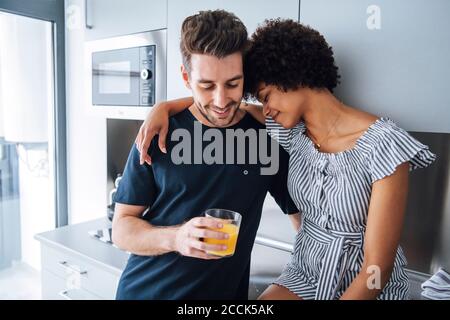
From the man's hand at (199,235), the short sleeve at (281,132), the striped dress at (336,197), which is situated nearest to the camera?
the man's hand at (199,235)

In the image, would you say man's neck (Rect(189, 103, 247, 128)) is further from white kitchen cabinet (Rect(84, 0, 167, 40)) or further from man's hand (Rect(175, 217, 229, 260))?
white kitchen cabinet (Rect(84, 0, 167, 40))

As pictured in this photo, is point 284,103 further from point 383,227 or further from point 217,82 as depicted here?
point 383,227

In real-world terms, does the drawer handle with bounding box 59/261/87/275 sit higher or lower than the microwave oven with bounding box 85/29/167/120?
lower

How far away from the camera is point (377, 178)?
0.86 meters

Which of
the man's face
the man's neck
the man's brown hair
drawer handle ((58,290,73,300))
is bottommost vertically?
drawer handle ((58,290,73,300))

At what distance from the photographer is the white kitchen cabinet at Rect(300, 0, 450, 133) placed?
926mm

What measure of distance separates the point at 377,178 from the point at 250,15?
0.71 m

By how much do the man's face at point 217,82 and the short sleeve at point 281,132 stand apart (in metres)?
0.17

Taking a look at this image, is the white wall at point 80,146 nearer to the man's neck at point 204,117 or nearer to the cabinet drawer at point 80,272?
the cabinet drawer at point 80,272

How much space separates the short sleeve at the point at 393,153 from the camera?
841 mm

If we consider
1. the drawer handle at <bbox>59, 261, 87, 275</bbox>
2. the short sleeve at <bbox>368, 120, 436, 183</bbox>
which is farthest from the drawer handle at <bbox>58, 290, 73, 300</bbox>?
the short sleeve at <bbox>368, 120, 436, 183</bbox>

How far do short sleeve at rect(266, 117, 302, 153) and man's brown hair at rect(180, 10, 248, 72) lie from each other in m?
0.24

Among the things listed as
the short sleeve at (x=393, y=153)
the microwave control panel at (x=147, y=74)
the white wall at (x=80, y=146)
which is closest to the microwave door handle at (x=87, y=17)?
the white wall at (x=80, y=146)
